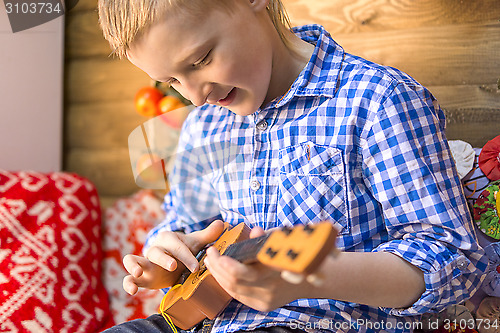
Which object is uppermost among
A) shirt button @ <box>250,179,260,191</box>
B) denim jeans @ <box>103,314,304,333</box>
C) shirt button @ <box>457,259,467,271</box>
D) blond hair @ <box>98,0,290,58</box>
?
blond hair @ <box>98,0,290,58</box>

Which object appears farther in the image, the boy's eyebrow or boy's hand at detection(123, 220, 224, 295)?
boy's hand at detection(123, 220, 224, 295)

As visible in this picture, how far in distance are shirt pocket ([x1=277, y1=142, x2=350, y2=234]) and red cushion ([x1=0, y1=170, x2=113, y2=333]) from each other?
0.67 metres

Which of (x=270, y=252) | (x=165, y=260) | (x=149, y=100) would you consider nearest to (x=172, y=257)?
(x=165, y=260)

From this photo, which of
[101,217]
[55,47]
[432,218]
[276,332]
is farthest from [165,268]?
[55,47]

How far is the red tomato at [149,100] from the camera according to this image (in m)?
1.44

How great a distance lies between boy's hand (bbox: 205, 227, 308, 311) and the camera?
1.79ft

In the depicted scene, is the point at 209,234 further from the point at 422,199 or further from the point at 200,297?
the point at 422,199

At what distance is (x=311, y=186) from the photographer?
823 millimetres

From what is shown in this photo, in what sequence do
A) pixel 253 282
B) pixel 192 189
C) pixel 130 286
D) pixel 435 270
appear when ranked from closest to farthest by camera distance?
pixel 253 282 → pixel 435 270 → pixel 130 286 → pixel 192 189

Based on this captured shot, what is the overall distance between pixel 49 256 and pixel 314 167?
2.52 feet

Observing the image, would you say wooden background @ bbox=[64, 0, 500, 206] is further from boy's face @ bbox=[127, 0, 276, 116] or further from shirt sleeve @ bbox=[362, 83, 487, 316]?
boy's face @ bbox=[127, 0, 276, 116]

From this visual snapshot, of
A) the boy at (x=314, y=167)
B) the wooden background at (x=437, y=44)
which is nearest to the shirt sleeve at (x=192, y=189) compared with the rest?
the boy at (x=314, y=167)

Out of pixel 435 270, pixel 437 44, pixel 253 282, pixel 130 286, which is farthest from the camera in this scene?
pixel 437 44

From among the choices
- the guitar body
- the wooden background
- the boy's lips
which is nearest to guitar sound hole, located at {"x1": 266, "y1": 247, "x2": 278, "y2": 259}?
the guitar body
